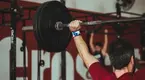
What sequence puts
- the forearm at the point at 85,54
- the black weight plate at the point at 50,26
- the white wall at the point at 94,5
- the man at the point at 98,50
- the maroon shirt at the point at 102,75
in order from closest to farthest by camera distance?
the maroon shirt at the point at 102,75 → the forearm at the point at 85,54 → the black weight plate at the point at 50,26 → the man at the point at 98,50 → the white wall at the point at 94,5

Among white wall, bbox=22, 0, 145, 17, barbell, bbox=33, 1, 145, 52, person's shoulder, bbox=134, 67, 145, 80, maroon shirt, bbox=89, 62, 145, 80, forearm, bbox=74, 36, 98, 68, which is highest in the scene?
white wall, bbox=22, 0, 145, 17

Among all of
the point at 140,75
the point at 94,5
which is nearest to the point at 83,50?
the point at 140,75

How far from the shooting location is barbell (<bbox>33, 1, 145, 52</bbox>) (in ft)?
6.46

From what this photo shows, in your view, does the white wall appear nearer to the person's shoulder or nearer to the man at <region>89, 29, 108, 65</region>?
the man at <region>89, 29, 108, 65</region>

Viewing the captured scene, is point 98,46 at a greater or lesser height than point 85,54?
lesser

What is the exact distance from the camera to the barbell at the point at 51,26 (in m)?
1.97

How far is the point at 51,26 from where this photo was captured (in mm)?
2084

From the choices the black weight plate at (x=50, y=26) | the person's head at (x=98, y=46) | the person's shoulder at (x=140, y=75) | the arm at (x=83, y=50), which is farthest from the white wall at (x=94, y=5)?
the person's shoulder at (x=140, y=75)

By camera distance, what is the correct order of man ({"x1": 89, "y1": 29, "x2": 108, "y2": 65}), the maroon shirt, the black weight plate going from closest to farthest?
the maroon shirt, the black weight plate, man ({"x1": 89, "y1": 29, "x2": 108, "y2": 65})

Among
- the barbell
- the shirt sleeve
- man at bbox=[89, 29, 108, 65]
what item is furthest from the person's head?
the shirt sleeve

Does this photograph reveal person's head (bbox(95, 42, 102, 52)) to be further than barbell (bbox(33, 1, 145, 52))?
Yes

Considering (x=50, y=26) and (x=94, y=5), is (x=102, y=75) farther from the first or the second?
(x=94, y=5)

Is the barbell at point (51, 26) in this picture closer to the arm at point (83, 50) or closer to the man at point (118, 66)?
the arm at point (83, 50)

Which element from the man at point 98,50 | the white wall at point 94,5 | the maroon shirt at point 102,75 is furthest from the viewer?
the white wall at point 94,5
